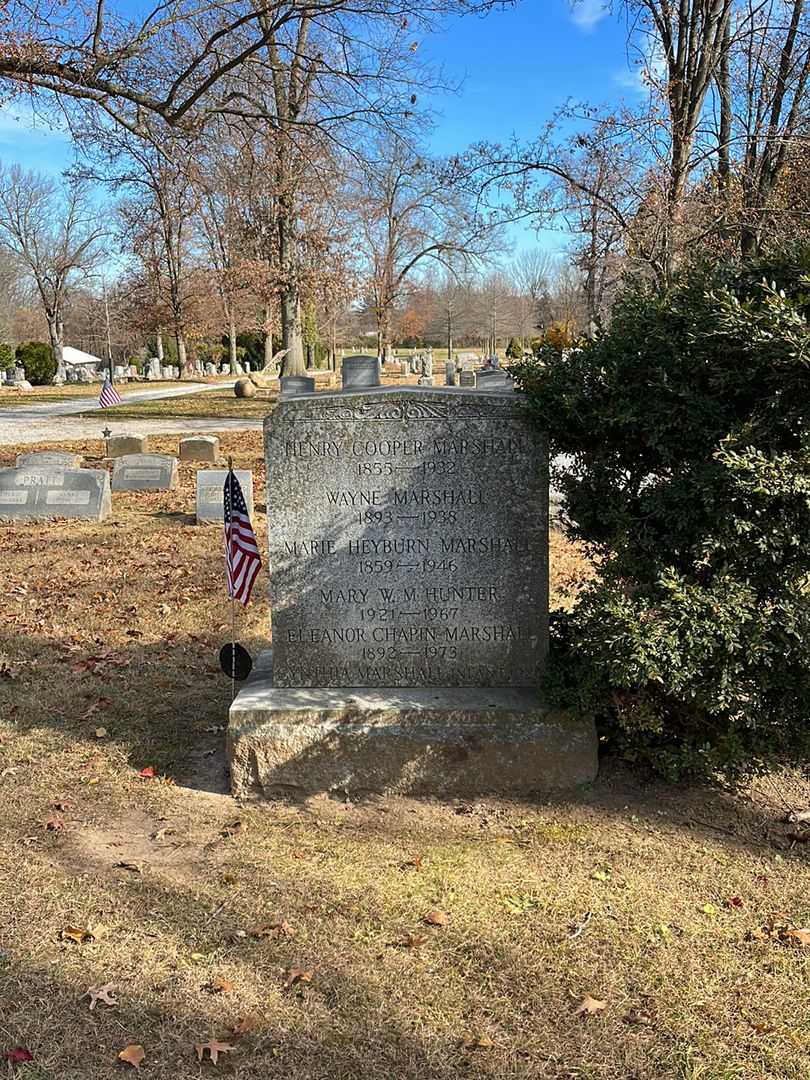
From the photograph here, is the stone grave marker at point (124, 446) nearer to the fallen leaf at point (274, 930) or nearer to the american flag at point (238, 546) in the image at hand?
the american flag at point (238, 546)

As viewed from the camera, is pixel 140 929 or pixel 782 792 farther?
pixel 782 792

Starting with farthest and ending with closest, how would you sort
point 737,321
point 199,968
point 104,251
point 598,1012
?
point 104,251, point 737,321, point 199,968, point 598,1012

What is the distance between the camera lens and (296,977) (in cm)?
311

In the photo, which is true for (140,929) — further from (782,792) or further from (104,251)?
(104,251)

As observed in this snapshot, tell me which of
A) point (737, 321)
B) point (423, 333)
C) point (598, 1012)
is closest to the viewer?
point (598, 1012)

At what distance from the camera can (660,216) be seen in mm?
9703

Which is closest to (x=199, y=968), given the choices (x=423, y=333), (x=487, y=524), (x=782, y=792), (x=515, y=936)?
(x=515, y=936)

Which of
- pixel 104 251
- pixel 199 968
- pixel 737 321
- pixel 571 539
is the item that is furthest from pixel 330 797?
pixel 104 251

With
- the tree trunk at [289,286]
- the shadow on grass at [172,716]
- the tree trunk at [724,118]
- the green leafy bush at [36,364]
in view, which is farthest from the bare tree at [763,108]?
the green leafy bush at [36,364]

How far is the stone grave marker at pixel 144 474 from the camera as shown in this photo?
1339cm

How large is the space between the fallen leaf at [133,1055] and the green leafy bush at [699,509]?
224 centimetres

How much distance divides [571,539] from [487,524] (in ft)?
1.50

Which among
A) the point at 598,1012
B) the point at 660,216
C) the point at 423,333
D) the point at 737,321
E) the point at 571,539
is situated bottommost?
the point at 598,1012

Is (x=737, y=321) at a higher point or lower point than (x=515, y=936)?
higher
